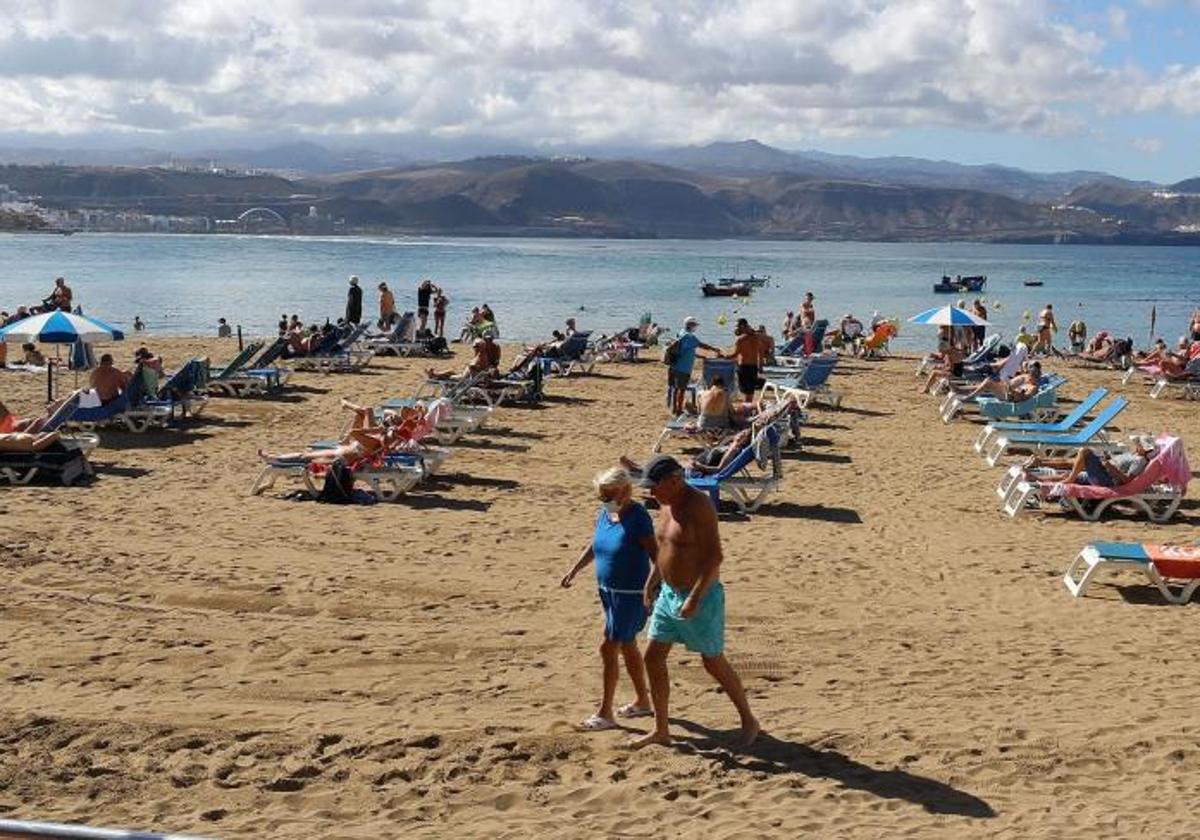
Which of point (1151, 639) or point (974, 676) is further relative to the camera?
point (1151, 639)

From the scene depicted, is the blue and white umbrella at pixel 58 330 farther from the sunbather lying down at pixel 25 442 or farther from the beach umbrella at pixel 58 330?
the sunbather lying down at pixel 25 442

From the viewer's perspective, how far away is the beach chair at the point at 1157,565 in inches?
328

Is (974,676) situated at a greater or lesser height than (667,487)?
lesser

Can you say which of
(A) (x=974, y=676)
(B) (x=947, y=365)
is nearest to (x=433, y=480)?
(A) (x=974, y=676)

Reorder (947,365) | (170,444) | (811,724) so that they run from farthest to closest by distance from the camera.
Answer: (947,365)
(170,444)
(811,724)

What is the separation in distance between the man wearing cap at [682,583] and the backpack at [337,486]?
18.1 ft

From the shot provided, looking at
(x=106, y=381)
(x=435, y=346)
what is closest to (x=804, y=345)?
(x=435, y=346)

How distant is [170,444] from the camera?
1347 cm

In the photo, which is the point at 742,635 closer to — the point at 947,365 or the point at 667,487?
the point at 667,487

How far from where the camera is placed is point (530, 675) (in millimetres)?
6684

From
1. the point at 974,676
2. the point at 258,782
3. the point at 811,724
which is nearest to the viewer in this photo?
the point at 258,782

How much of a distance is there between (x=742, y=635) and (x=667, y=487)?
2.26m

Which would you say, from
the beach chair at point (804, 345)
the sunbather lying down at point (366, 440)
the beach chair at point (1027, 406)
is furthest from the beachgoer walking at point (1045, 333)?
the sunbather lying down at point (366, 440)

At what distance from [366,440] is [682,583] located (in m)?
6.27
